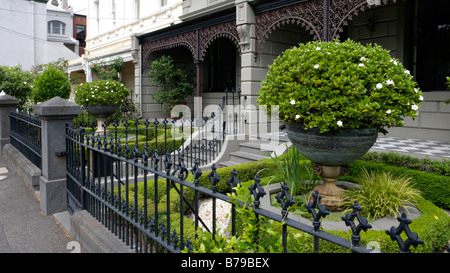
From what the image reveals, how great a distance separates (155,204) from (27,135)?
6276 mm

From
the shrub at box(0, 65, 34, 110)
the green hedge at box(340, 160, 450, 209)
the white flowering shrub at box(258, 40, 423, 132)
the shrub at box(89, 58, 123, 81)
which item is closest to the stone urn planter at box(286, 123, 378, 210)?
the white flowering shrub at box(258, 40, 423, 132)

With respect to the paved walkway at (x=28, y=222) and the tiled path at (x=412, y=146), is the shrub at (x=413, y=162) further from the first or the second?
the tiled path at (x=412, y=146)

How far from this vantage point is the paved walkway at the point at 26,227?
412cm

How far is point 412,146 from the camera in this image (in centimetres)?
765

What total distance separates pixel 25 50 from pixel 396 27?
32490 millimetres

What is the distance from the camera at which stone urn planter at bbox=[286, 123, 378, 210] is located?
4.11 meters

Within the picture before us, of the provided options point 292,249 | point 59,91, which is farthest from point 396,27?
point 59,91

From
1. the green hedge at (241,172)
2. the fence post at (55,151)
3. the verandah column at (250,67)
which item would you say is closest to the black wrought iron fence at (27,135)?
the fence post at (55,151)

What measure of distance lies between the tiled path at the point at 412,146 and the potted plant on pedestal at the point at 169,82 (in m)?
8.13

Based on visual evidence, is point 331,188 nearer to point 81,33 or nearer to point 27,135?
point 27,135

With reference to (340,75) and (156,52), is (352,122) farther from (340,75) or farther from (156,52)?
(156,52)

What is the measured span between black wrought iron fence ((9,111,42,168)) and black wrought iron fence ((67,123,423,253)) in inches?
83.6

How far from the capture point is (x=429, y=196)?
517 centimetres

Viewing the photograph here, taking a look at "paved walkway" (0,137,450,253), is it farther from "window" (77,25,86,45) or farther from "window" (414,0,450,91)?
"window" (77,25,86,45)
